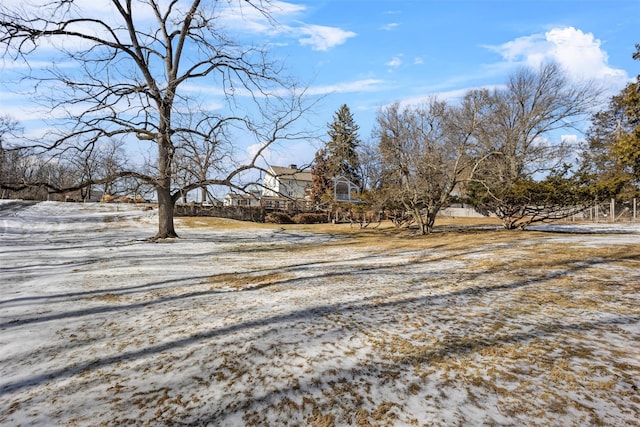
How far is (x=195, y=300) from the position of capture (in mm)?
5031

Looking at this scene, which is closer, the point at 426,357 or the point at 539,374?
the point at 539,374

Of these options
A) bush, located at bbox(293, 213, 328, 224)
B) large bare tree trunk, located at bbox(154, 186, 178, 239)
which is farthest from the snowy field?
bush, located at bbox(293, 213, 328, 224)

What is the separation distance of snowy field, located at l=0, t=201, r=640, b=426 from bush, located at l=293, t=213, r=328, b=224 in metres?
22.9

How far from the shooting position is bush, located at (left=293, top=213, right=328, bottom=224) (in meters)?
29.9

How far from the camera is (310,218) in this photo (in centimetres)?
3055

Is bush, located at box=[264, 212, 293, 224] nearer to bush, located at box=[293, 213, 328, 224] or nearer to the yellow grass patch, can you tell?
bush, located at box=[293, 213, 328, 224]

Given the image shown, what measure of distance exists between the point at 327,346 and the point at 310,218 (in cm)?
2728

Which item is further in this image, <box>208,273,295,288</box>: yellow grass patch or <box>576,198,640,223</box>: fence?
<box>576,198,640,223</box>: fence

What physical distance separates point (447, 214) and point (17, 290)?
39.7m

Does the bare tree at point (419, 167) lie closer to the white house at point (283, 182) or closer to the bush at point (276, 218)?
the white house at point (283, 182)

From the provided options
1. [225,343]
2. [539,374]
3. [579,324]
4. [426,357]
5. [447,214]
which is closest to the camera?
[539,374]

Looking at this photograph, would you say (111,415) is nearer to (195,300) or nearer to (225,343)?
(225,343)

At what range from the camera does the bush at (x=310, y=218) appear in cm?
2994

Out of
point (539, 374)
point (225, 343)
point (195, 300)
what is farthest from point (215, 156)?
point (539, 374)
